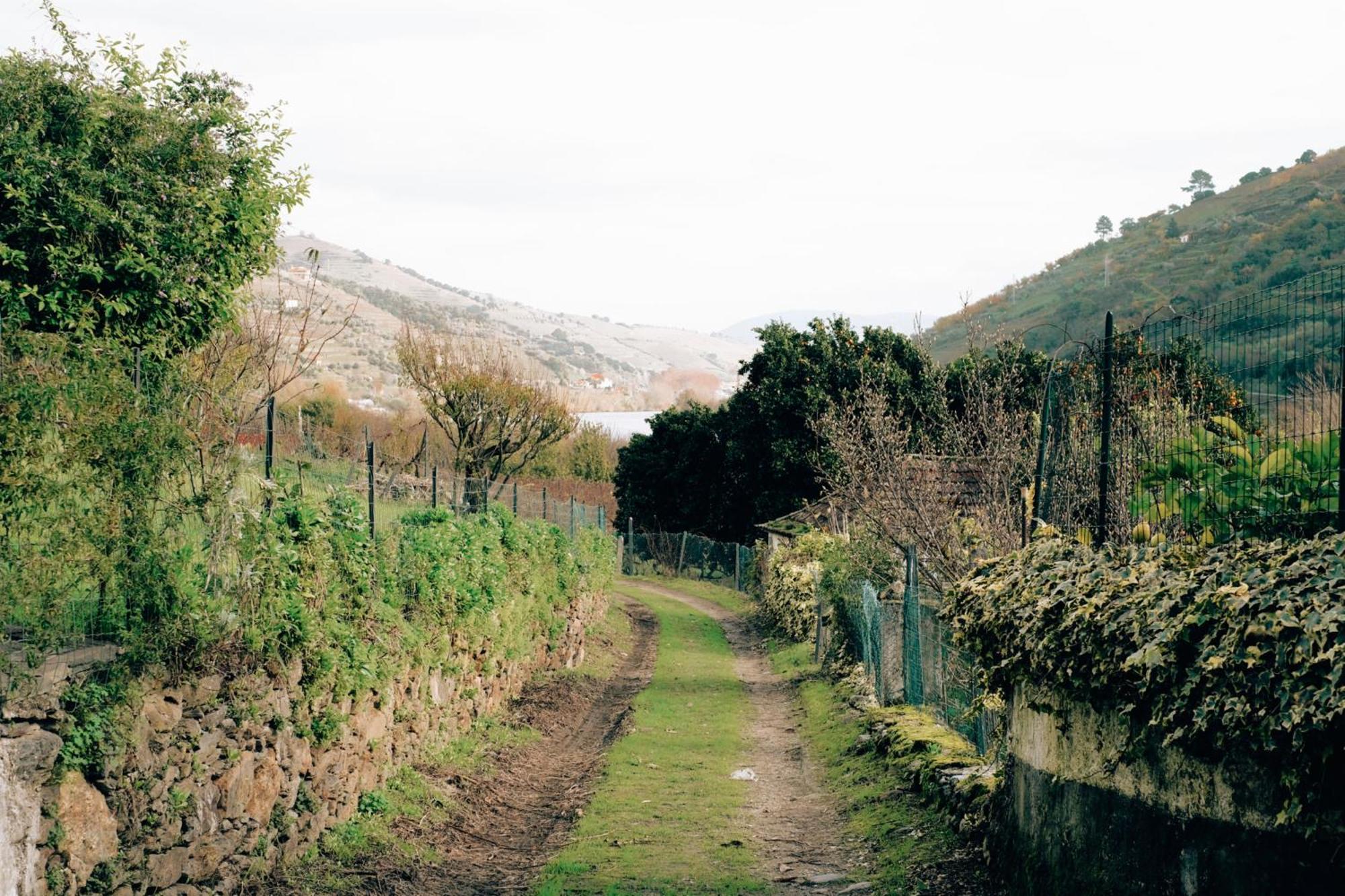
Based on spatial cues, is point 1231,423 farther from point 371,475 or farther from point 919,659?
point 371,475

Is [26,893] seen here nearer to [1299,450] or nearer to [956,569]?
[1299,450]

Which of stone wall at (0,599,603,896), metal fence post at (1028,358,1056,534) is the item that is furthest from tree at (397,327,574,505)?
metal fence post at (1028,358,1056,534)

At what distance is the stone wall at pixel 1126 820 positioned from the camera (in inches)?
189

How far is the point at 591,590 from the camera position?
85.1 ft

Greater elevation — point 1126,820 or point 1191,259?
point 1191,259

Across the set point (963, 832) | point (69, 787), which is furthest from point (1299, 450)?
point (69, 787)

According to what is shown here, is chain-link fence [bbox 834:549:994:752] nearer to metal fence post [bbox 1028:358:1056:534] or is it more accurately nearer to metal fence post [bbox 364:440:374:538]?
metal fence post [bbox 1028:358:1056:534]

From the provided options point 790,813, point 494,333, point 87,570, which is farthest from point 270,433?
point 494,333

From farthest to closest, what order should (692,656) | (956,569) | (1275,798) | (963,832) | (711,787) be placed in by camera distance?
1. (692,656)
2. (956,569)
3. (711,787)
4. (963,832)
5. (1275,798)

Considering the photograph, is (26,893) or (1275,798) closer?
(1275,798)

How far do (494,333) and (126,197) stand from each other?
55222 mm

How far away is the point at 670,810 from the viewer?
37.8ft

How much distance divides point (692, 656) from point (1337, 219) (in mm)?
50001

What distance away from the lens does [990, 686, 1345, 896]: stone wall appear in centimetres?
480
